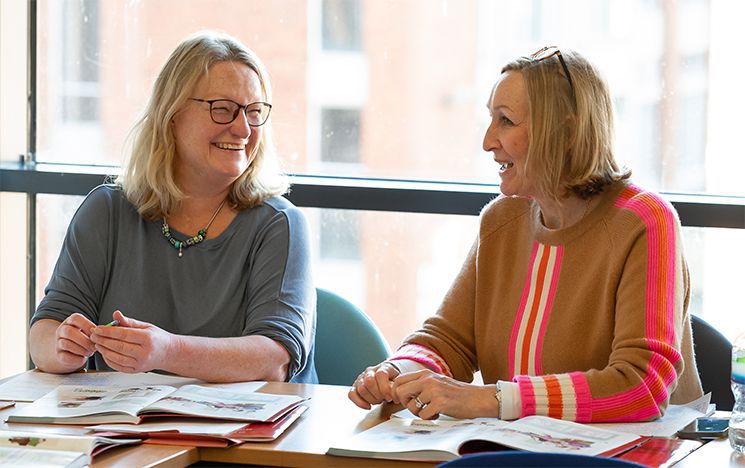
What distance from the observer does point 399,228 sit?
3.54 meters

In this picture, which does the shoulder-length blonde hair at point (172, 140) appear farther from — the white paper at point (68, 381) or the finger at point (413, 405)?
the finger at point (413, 405)

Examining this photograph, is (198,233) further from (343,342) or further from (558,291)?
(558,291)

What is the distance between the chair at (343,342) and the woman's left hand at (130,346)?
0.58 meters

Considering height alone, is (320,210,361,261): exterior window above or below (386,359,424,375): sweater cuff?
above

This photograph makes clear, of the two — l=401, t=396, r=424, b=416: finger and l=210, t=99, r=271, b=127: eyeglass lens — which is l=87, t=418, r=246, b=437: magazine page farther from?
l=210, t=99, r=271, b=127: eyeglass lens

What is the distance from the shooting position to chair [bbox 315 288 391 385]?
2584 millimetres

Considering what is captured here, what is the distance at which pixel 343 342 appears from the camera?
2.62m

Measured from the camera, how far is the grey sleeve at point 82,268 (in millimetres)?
2457

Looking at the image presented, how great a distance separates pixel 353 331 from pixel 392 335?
1.01 metres

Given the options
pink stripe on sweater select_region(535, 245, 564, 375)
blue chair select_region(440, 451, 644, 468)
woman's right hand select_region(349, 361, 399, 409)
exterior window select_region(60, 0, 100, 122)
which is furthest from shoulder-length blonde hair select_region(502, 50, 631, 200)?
exterior window select_region(60, 0, 100, 122)

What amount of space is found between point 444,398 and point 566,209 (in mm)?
587

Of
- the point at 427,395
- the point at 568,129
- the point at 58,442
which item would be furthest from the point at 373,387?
the point at 568,129

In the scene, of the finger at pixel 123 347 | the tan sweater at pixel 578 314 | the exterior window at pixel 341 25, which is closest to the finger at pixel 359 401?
the tan sweater at pixel 578 314

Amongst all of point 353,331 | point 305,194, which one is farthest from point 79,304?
point 305,194
